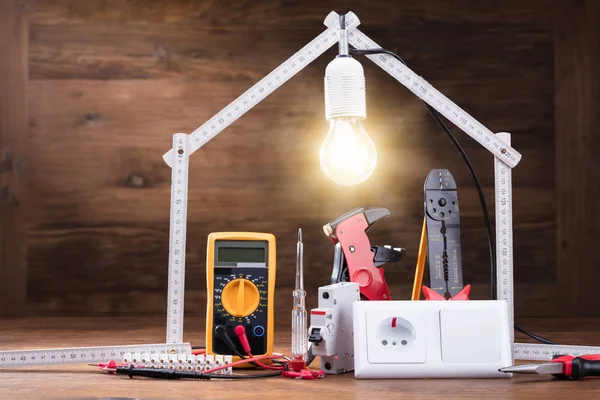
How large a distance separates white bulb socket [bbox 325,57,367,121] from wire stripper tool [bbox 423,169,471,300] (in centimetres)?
20

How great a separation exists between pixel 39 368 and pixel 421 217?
139cm

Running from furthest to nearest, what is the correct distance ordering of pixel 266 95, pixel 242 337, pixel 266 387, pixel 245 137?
pixel 245 137
pixel 266 95
pixel 242 337
pixel 266 387

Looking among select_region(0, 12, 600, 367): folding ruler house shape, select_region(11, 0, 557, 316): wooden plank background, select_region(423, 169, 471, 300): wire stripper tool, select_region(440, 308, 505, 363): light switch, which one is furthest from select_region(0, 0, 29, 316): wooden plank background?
select_region(440, 308, 505, 363): light switch

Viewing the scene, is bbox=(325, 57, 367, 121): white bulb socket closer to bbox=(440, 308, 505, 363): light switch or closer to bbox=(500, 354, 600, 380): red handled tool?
bbox=(440, 308, 505, 363): light switch

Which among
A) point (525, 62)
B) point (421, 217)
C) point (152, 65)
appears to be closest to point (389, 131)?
point (421, 217)

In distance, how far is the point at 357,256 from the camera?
4.81 feet

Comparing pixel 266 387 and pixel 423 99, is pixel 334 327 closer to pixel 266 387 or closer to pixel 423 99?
pixel 266 387

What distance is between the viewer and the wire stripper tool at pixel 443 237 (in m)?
1.39

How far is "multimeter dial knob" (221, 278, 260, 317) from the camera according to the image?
1389 millimetres

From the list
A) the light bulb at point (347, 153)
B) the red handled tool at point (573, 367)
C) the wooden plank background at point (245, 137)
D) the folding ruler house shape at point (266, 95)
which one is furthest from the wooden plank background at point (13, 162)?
the red handled tool at point (573, 367)

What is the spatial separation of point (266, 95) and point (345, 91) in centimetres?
19

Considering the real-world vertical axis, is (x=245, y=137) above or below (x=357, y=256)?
above

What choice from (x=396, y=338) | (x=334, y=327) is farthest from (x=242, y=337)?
(x=396, y=338)

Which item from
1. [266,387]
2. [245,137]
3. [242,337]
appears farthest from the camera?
[245,137]
